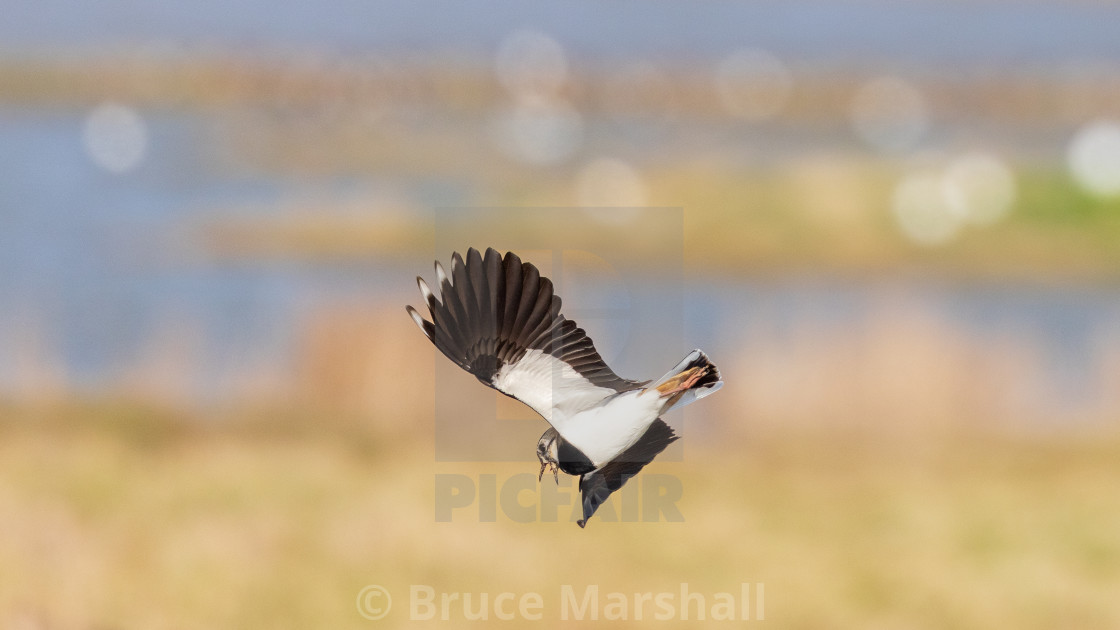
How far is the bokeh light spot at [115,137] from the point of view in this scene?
31.8 metres

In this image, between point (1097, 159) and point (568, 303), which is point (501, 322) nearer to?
point (568, 303)

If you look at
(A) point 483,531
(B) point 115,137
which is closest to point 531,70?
(B) point 115,137

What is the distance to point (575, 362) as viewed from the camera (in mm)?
4621

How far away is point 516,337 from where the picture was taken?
4.62 m

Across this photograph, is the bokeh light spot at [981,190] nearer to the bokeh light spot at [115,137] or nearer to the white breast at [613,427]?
the bokeh light spot at [115,137]

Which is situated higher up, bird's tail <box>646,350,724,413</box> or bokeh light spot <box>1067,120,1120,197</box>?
bokeh light spot <box>1067,120,1120,197</box>

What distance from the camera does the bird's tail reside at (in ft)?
14.5

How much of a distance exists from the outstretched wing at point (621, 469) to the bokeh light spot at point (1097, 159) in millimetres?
24640

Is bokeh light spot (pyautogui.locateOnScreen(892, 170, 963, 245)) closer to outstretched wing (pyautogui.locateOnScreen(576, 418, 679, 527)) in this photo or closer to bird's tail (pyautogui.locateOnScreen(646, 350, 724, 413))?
outstretched wing (pyautogui.locateOnScreen(576, 418, 679, 527))

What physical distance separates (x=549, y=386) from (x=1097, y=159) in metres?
27.2

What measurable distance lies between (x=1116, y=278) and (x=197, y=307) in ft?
57.9

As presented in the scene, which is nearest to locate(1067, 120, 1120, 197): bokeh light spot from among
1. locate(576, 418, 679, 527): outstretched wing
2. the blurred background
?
the blurred background

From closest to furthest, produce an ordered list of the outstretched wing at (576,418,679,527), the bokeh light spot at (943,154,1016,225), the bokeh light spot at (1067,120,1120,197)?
the outstretched wing at (576,418,679,527) < the bokeh light spot at (1067,120,1120,197) < the bokeh light spot at (943,154,1016,225)

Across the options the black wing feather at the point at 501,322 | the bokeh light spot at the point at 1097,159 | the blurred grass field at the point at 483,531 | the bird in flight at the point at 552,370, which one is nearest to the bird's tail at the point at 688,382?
the bird in flight at the point at 552,370
